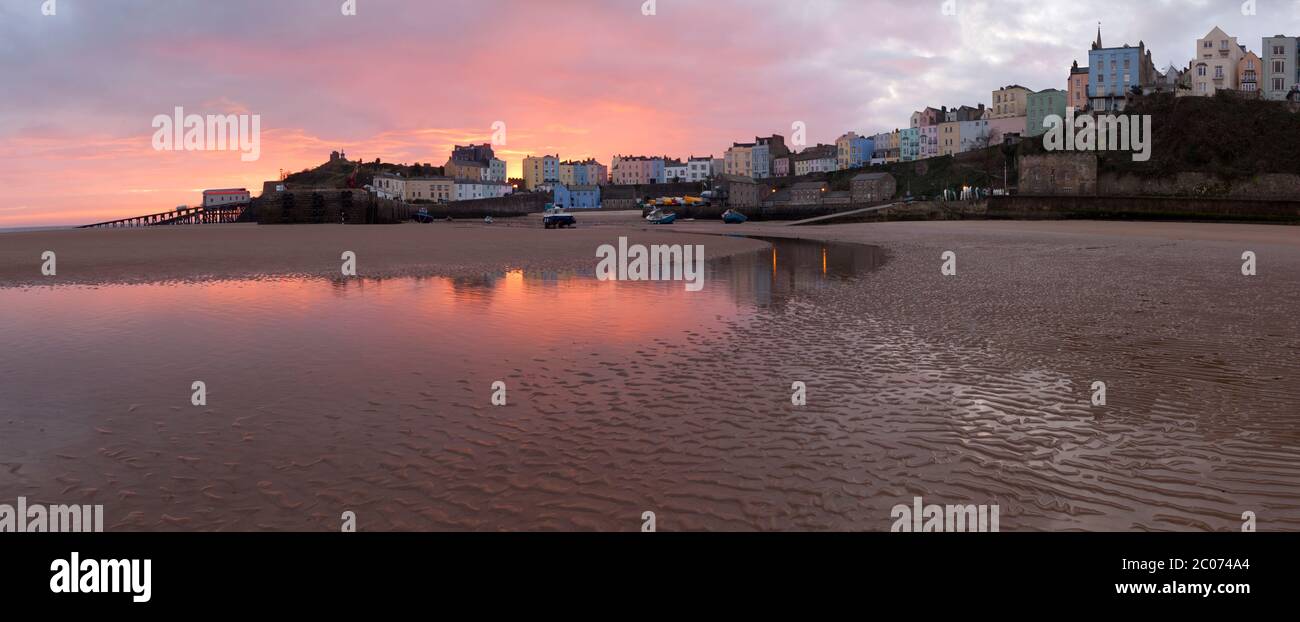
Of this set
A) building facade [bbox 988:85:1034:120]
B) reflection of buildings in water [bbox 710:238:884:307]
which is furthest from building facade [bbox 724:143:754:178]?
reflection of buildings in water [bbox 710:238:884:307]

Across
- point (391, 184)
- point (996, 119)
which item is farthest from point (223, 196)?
point (996, 119)

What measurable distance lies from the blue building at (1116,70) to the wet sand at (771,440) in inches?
4510

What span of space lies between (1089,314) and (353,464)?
13.2m

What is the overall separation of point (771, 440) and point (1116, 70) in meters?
128

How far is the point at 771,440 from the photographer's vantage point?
6762 millimetres

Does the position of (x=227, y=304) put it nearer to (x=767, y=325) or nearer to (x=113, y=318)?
(x=113, y=318)

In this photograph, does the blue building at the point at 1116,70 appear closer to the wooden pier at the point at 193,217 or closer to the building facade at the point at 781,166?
the building facade at the point at 781,166

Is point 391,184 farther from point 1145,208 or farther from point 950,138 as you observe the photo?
point 1145,208

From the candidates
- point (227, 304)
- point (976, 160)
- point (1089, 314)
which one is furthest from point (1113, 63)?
point (227, 304)

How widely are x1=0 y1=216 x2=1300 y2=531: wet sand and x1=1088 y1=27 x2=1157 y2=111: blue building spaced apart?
376ft

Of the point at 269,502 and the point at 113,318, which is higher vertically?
the point at 113,318

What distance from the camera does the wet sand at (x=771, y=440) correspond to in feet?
17.0

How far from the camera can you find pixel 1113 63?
4291 inches
